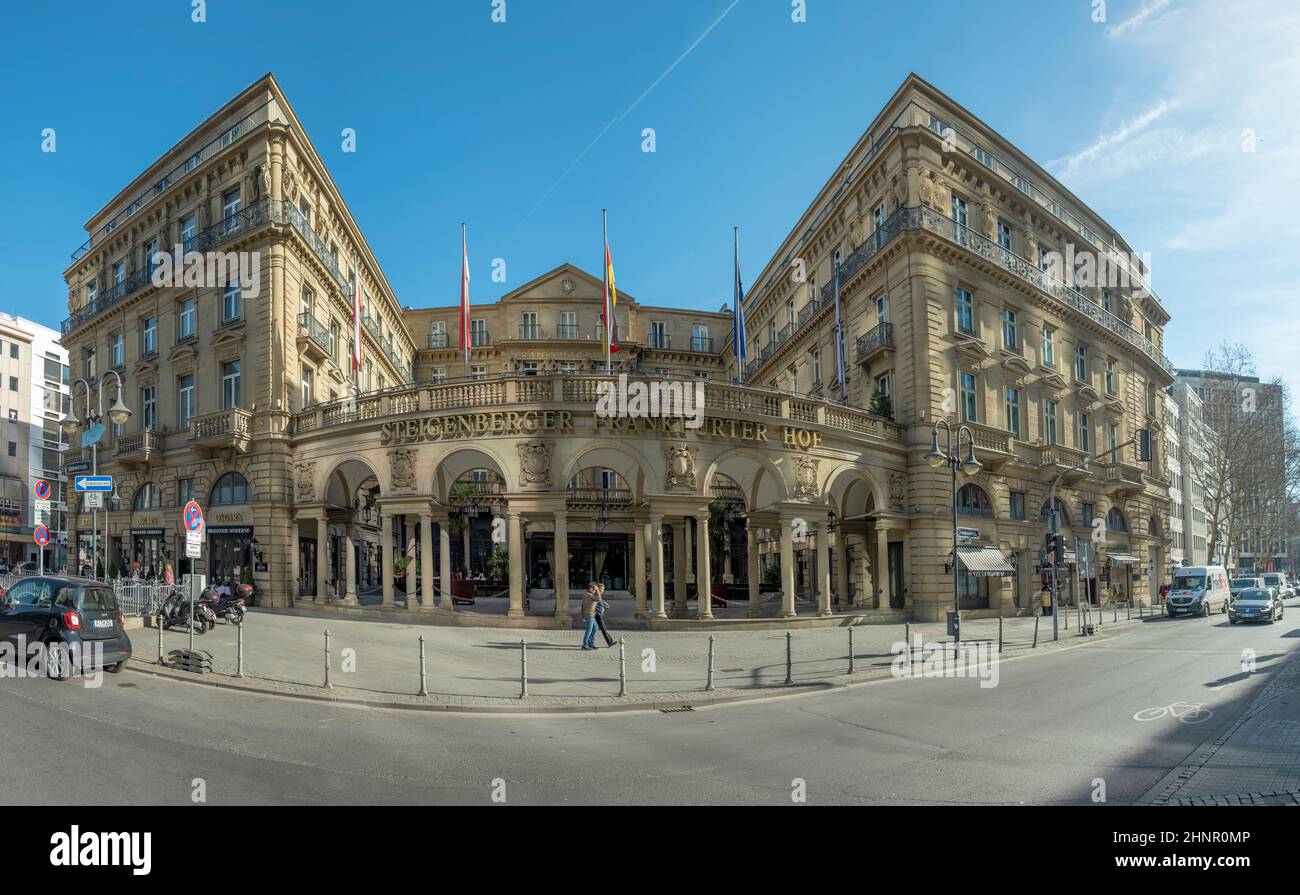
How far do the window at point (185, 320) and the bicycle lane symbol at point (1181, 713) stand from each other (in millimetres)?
37410

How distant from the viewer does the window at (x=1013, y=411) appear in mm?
35812

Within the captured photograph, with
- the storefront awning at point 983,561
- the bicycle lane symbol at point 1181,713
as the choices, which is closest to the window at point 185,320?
the storefront awning at point 983,561

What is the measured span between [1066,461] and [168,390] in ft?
145

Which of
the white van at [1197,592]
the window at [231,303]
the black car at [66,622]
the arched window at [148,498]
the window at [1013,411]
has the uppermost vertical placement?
the window at [231,303]

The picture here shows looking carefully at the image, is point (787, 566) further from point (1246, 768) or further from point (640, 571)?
point (1246, 768)

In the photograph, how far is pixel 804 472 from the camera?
27375 millimetres

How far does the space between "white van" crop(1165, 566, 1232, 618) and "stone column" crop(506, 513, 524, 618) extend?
32.5 meters

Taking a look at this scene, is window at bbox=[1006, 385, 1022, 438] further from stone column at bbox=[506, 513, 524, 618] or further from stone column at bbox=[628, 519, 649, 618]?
stone column at bbox=[506, 513, 524, 618]

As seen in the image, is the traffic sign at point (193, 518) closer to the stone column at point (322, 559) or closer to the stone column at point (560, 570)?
the stone column at point (560, 570)

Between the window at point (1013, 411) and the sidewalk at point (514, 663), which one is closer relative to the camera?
the sidewalk at point (514, 663)

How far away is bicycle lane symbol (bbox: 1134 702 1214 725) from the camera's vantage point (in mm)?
10751

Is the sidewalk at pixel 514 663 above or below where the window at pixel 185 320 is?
below
